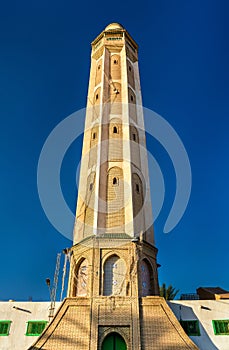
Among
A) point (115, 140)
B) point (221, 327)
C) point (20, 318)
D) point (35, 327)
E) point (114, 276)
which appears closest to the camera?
point (114, 276)

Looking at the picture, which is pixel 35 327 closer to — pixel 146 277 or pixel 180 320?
pixel 146 277

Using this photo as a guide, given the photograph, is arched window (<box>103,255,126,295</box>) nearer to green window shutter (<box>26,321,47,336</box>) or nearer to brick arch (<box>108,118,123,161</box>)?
green window shutter (<box>26,321,47,336</box>)

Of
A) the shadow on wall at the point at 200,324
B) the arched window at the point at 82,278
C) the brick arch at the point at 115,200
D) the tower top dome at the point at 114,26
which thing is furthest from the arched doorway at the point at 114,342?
the tower top dome at the point at 114,26

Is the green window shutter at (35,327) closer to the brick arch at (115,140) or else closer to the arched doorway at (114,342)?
the arched doorway at (114,342)

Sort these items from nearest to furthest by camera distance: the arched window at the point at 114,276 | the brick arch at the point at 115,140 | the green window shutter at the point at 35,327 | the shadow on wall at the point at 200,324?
1. the arched window at the point at 114,276
2. the shadow on wall at the point at 200,324
3. the green window shutter at the point at 35,327
4. the brick arch at the point at 115,140

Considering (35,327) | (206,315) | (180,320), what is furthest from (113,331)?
(206,315)

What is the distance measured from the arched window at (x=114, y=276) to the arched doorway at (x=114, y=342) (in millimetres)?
2323

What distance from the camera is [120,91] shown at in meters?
27.8

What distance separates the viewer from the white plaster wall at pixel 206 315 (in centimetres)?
1905

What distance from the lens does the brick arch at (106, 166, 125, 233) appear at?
21005mm

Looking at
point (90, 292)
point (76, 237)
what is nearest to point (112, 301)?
point (90, 292)

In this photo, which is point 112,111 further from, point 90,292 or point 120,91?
point 90,292

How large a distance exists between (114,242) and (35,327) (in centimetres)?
769

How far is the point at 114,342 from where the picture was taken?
54.5ft
